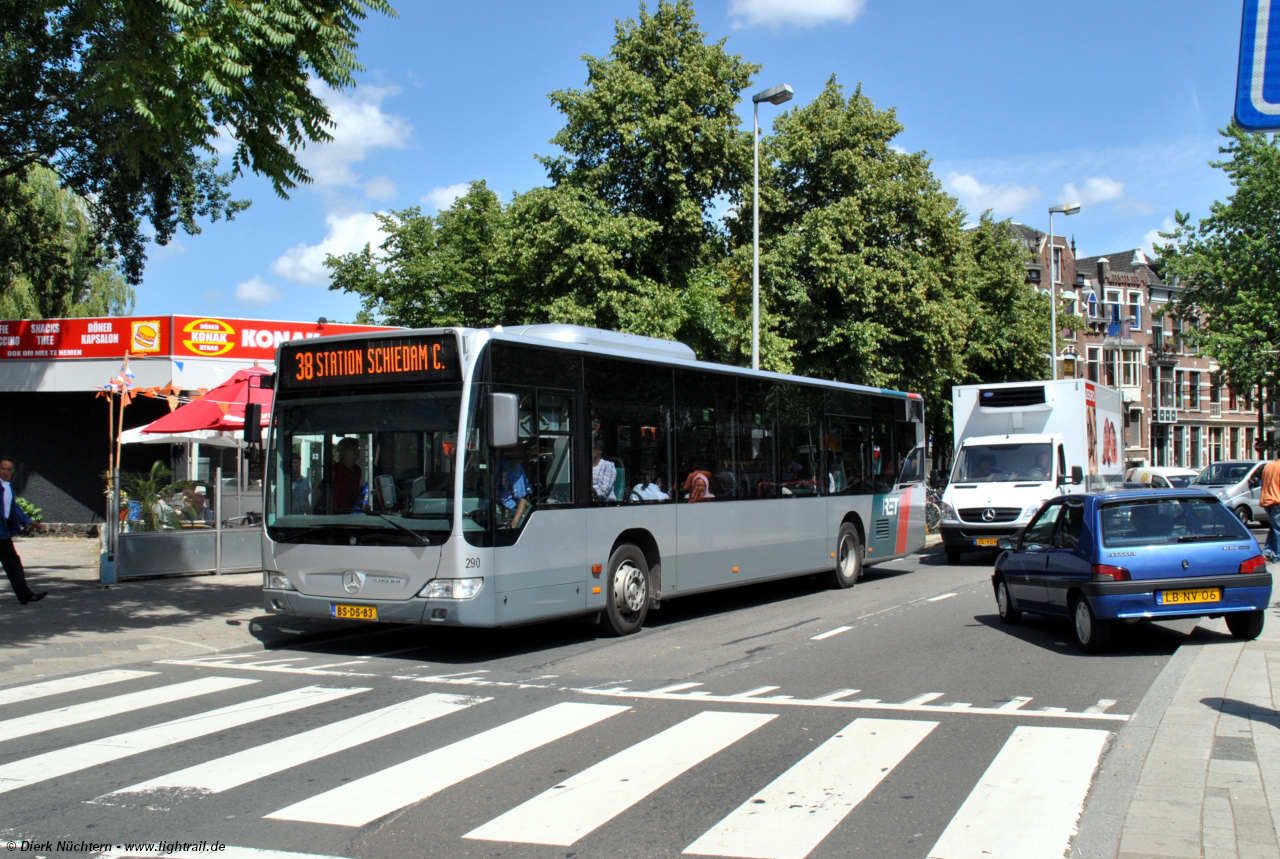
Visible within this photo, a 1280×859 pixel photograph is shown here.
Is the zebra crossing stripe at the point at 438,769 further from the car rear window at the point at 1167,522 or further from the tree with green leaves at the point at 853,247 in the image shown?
the tree with green leaves at the point at 853,247

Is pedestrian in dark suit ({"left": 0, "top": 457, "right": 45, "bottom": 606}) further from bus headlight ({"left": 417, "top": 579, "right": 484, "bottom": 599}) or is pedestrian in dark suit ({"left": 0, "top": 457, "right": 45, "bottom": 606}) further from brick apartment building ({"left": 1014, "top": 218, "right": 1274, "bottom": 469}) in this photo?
brick apartment building ({"left": 1014, "top": 218, "right": 1274, "bottom": 469})

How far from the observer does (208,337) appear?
2367 centimetres

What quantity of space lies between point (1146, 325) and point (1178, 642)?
66.1 m

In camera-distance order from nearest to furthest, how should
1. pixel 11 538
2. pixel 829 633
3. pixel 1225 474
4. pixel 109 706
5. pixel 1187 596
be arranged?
pixel 109 706 → pixel 1187 596 → pixel 829 633 → pixel 11 538 → pixel 1225 474

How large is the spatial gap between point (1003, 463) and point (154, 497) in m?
14.8

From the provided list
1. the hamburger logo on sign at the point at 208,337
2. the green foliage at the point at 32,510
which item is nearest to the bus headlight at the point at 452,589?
the hamburger logo on sign at the point at 208,337

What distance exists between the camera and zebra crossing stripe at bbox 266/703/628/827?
513cm

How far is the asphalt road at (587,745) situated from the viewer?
4.88m

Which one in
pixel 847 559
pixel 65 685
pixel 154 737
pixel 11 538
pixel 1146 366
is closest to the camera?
pixel 154 737

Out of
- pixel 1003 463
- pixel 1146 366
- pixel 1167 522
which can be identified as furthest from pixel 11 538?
pixel 1146 366

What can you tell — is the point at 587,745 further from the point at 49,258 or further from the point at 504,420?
the point at 49,258

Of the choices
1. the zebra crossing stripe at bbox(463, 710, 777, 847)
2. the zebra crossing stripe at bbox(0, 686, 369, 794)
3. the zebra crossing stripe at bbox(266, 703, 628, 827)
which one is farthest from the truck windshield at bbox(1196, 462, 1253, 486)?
the zebra crossing stripe at bbox(0, 686, 369, 794)

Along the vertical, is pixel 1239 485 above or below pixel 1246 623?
above

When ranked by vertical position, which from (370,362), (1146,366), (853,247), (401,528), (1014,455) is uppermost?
(1146,366)
